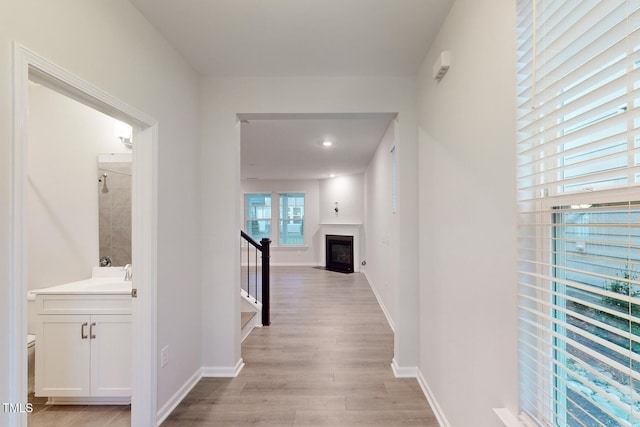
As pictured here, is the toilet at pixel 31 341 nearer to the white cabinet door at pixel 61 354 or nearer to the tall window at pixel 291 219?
the white cabinet door at pixel 61 354

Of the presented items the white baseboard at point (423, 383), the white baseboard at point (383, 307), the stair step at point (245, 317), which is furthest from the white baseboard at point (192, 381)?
the white baseboard at point (383, 307)

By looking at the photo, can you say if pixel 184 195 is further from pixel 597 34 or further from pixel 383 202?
pixel 383 202

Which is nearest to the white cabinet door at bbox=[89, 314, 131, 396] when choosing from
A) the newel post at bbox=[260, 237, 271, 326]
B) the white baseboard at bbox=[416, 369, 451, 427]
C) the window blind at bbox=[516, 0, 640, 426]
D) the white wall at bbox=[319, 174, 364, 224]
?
the newel post at bbox=[260, 237, 271, 326]

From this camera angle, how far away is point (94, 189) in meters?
2.51

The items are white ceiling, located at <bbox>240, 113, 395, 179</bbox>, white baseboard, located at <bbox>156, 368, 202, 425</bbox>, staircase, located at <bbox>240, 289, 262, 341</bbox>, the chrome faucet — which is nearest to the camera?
white baseboard, located at <bbox>156, 368, 202, 425</bbox>

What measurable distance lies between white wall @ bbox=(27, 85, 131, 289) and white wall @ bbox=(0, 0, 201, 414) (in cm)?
94

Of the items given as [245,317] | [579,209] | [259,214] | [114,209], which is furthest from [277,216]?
[579,209]

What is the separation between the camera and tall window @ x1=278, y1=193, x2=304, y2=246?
8617mm

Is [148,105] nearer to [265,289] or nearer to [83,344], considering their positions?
[83,344]

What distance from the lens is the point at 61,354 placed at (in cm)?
201

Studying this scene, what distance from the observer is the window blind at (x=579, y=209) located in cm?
73

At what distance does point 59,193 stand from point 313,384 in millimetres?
2672

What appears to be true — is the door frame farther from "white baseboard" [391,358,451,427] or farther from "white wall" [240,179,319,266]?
"white wall" [240,179,319,266]

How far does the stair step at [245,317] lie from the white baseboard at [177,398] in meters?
0.99
